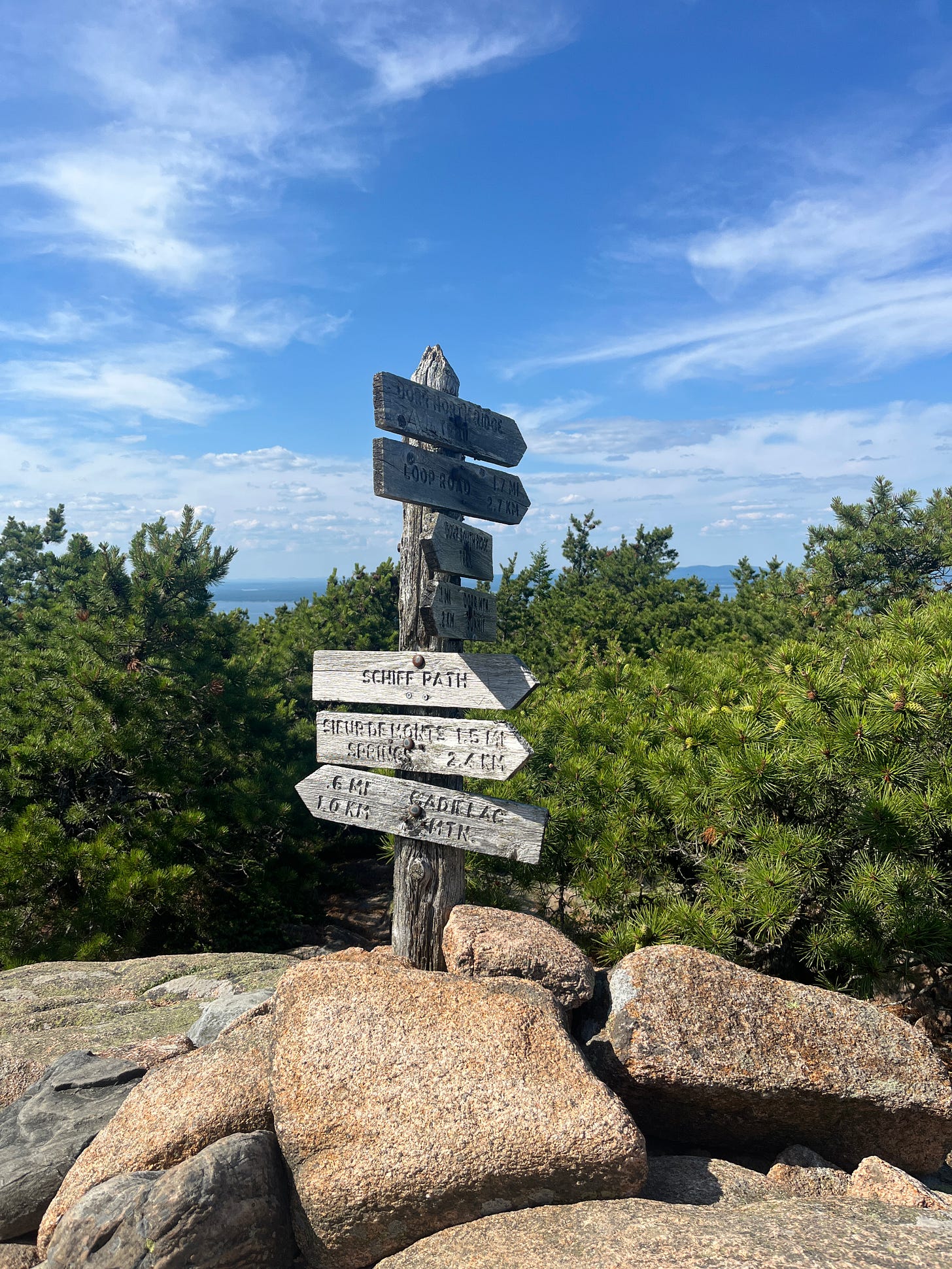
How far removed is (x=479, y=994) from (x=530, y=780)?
280 centimetres

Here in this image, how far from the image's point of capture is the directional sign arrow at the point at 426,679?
4336 mm

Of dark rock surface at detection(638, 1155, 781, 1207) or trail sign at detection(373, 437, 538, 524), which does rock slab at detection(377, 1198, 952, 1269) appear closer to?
dark rock surface at detection(638, 1155, 781, 1207)

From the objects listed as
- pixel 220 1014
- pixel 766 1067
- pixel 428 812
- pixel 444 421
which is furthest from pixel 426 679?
pixel 766 1067

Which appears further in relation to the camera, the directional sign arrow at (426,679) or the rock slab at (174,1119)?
the directional sign arrow at (426,679)

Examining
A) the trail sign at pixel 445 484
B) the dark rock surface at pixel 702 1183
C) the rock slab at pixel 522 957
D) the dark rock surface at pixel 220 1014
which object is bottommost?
the dark rock surface at pixel 702 1183

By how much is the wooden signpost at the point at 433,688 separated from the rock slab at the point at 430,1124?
1.04 meters

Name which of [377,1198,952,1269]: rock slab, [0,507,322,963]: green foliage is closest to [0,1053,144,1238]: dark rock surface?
[377,1198,952,1269]: rock slab

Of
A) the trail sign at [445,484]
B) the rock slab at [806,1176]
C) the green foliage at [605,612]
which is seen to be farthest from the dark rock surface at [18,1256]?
the green foliage at [605,612]

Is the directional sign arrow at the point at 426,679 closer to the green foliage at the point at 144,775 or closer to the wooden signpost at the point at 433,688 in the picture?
the wooden signpost at the point at 433,688

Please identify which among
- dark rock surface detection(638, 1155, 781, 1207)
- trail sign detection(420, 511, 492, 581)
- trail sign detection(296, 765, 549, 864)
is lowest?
dark rock surface detection(638, 1155, 781, 1207)

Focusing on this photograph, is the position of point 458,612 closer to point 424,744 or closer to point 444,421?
point 424,744

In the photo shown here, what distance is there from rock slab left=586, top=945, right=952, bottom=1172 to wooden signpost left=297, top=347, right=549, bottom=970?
36.7 inches

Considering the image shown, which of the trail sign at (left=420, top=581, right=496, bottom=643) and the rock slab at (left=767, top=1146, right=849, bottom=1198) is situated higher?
the trail sign at (left=420, top=581, right=496, bottom=643)

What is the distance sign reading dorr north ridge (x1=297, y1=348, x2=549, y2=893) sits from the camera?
4.36 metres
